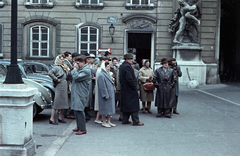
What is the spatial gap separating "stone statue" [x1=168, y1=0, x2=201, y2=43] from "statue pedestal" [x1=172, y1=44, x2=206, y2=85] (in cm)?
53

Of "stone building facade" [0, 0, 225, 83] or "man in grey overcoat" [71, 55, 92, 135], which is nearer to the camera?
"man in grey overcoat" [71, 55, 92, 135]

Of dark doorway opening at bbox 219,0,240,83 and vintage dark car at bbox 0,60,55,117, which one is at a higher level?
dark doorway opening at bbox 219,0,240,83

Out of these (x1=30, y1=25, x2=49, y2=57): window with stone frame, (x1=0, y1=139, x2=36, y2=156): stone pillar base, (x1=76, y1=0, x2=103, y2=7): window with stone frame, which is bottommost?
(x1=0, y1=139, x2=36, y2=156): stone pillar base

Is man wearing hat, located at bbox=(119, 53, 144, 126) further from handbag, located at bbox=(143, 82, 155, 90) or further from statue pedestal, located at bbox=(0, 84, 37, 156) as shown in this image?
statue pedestal, located at bbox=(0, 84, 37, 156)

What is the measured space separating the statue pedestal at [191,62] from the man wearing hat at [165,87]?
10.1m

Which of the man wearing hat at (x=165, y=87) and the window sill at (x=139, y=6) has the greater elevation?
the window sill at (x=139, y=6)

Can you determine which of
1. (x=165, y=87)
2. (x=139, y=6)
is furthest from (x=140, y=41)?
(x=165, y=87)

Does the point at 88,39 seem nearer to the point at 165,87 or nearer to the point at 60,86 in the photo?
the point at 165,87

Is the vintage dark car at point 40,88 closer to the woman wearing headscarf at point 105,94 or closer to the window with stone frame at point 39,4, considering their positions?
the woman wearing headscarf at point 105,94

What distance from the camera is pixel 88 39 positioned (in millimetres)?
20812

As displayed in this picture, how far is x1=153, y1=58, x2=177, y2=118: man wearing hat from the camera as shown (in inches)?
362

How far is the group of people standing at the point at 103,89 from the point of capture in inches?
272

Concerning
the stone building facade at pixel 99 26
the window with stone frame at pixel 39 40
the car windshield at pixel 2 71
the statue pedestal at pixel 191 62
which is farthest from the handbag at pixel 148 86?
the window with stone frame at pixel 39 40

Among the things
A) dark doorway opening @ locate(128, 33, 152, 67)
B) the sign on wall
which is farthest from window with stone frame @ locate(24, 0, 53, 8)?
dark doorway opening @ locate(128, 33, 152, 67)
